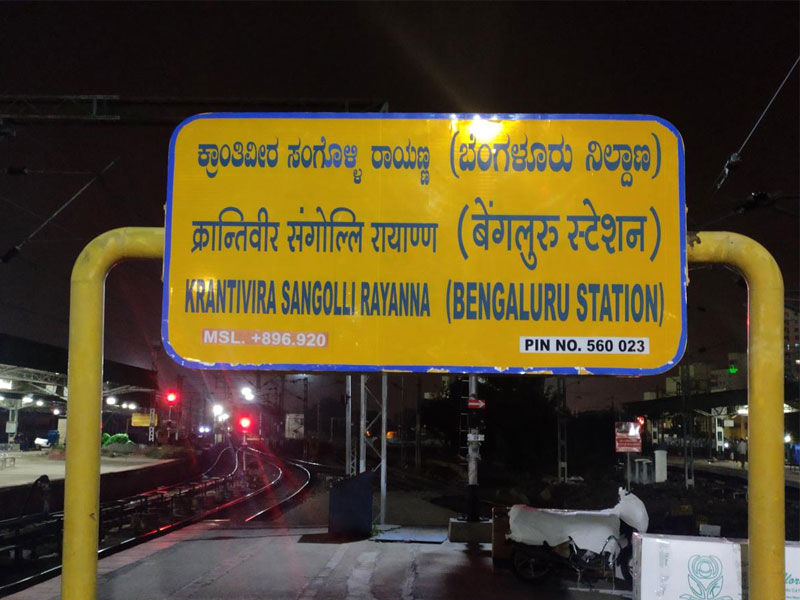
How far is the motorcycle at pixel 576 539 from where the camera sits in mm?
10398

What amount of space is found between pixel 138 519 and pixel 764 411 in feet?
65.8

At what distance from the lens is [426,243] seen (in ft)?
11.3

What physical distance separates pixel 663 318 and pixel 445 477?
148 feet

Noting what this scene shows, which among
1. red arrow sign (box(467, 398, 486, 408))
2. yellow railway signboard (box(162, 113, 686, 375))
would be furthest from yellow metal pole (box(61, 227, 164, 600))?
red arrow sign (box(467, 398, 486, 408))

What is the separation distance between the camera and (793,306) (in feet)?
84.4

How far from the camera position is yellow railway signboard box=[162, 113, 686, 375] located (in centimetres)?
334

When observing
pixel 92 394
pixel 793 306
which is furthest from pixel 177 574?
pixel 793 306

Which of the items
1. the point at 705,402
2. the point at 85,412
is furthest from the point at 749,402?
the point at 705,402

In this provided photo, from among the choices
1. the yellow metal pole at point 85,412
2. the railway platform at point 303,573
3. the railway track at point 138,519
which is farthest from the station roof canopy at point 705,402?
the yellow metal pole at point 85,412

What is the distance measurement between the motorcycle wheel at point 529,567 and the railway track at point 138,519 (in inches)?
311

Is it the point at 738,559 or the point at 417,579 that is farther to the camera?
the point at 417,579

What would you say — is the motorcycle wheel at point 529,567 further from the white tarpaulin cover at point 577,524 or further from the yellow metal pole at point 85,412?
the yellow metal pole at point 85,412

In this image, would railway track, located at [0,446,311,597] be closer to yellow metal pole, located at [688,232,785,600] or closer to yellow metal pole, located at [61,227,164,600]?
yellow metal pole, located at [61,227,164,600]

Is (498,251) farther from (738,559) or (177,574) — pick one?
(177,574)
